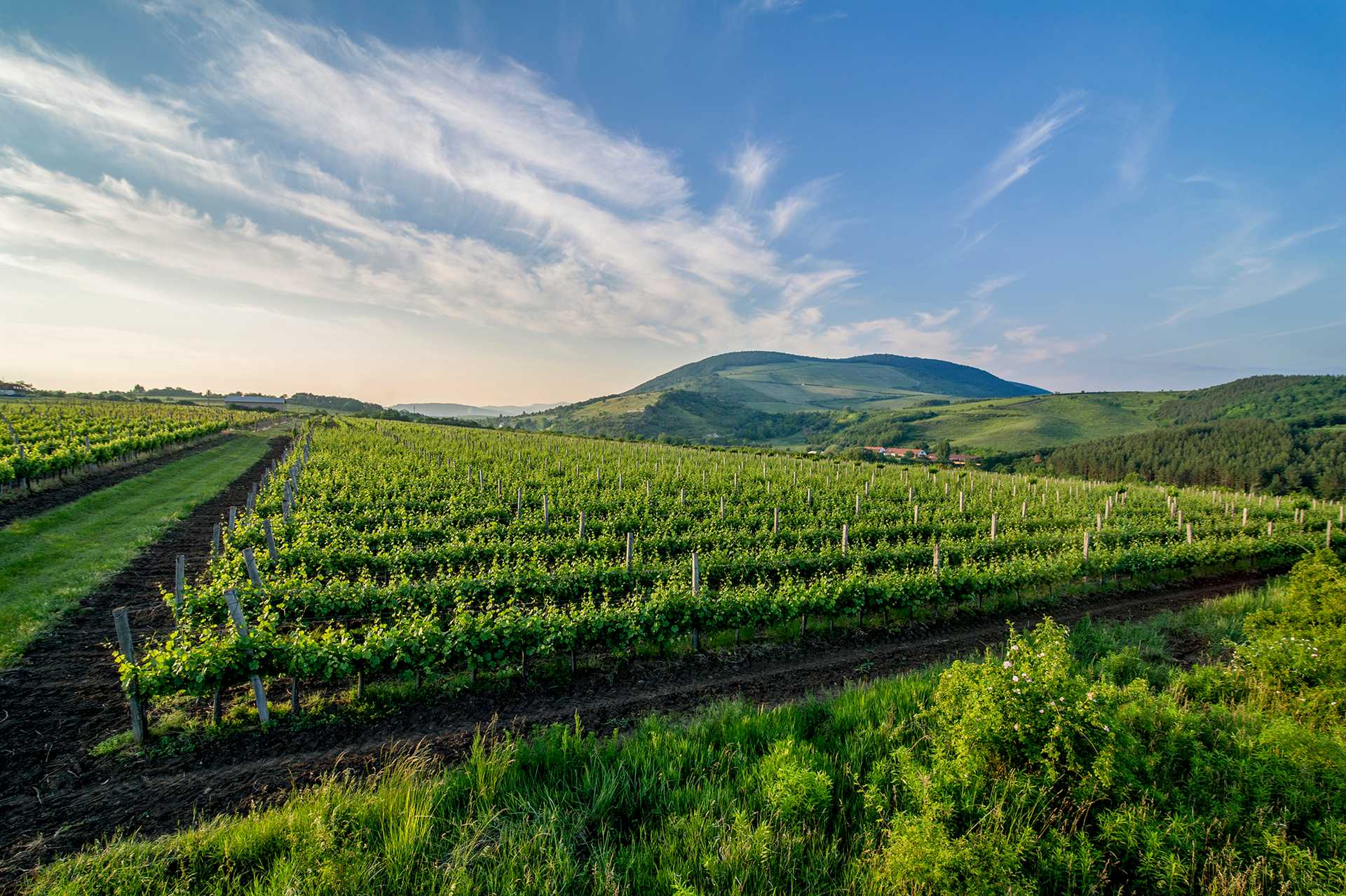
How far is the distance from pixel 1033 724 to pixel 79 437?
4378 centimetres

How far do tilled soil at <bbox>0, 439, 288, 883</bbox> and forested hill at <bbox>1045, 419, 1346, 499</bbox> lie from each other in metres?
87.8

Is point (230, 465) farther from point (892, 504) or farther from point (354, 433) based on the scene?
point (892, 504)

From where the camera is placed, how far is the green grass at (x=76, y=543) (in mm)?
9305

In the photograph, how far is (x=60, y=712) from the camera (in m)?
6.59

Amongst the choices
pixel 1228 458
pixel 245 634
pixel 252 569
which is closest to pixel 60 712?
pixel 245 634

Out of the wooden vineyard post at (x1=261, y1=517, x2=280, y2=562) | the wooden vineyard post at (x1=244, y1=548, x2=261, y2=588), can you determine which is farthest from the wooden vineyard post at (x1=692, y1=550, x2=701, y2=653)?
the wooden vineyard post at (x1=261, y1=517, x2=280, y2=562)

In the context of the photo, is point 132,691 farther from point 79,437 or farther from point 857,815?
point 79,437

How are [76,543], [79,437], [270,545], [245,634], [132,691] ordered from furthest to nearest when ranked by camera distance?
[79,437]
[76,543]
[270,545]
[245,634]
[132,691]

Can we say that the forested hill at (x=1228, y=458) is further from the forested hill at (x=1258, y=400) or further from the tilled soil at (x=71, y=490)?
the tilled soil at (x=71, y=490)

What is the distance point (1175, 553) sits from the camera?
1641cm

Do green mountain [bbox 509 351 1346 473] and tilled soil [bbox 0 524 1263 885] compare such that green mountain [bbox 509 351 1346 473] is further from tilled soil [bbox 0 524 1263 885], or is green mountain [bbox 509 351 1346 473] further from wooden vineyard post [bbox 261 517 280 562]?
tilled soil [bbox 0 524 1263 885]

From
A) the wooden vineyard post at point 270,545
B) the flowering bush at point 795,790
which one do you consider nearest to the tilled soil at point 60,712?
the wooden vineyard post at point 270,545

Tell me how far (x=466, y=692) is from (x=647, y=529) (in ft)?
33.1

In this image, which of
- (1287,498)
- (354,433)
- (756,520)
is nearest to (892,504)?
(756,520)
